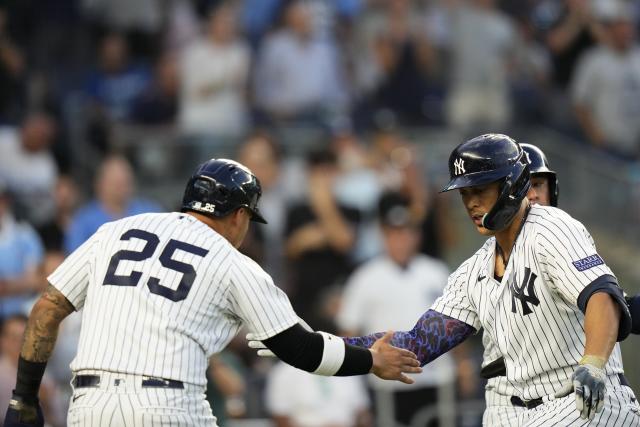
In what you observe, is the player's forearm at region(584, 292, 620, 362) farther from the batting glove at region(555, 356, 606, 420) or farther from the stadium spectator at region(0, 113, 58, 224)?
the stadium spectator at region(0, 113, 58, 224)

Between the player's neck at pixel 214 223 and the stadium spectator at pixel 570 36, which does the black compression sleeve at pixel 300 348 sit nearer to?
the player's neck at pixel 214 223

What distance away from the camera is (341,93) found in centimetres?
1284

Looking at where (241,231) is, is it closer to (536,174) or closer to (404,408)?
(536,174)

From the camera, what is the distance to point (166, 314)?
215 inches

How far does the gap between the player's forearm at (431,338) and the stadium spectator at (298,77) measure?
21.1 ft

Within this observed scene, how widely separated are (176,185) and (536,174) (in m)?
5.53

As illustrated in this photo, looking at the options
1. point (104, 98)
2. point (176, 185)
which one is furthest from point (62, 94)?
point (176, 185)

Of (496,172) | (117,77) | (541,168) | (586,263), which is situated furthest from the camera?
(117,77)

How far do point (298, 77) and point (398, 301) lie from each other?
3279mm

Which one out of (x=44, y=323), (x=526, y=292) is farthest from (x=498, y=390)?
(x=44, y=323)

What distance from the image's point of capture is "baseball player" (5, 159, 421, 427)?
5449 millimetres

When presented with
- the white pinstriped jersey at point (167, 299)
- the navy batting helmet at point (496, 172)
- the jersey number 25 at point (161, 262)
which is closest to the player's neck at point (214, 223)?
the white pinstriped jersey at point (167, 299)

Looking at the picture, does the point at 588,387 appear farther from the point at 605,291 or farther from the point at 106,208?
the point at 106,208

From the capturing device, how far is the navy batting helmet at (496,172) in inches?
225
